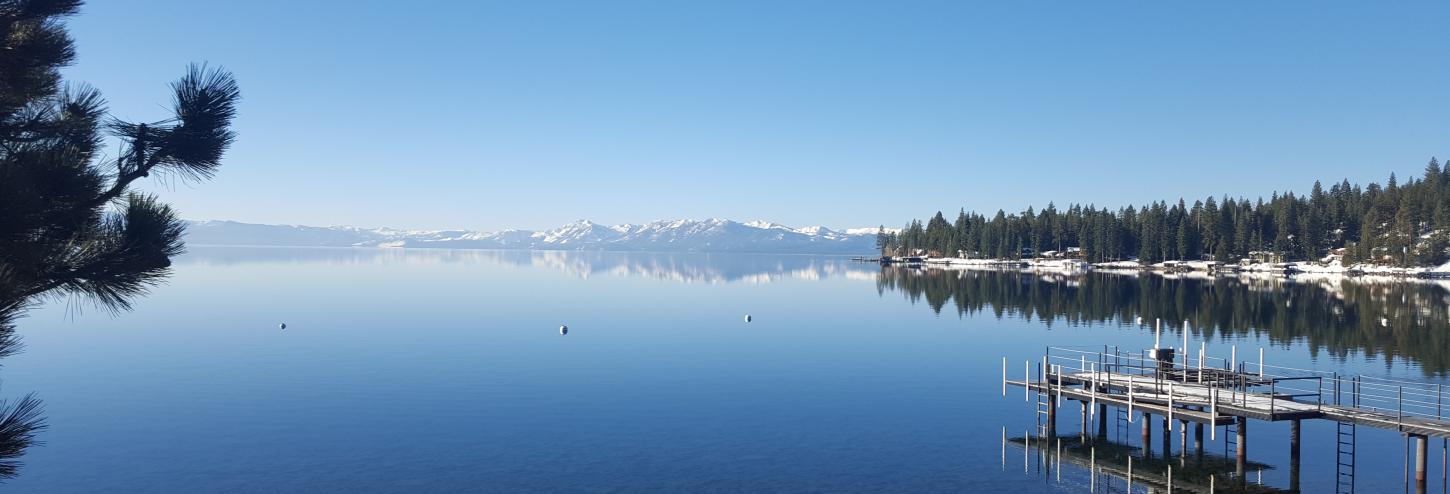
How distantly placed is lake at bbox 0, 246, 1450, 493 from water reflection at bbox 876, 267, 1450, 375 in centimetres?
81

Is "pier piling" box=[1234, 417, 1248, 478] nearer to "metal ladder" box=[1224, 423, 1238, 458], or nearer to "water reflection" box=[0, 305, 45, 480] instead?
"metal ladder" box=[1224, 423, 1238, 458]

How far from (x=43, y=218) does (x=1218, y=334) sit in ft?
288

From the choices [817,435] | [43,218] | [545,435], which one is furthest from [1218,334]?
[43,218]

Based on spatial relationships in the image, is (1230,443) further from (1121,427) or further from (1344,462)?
(1121,427)

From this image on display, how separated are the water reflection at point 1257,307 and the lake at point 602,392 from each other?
81 centimetres

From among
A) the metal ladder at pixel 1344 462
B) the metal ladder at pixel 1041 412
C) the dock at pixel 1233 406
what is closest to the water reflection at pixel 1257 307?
the metal ladder at pixel 1344 462

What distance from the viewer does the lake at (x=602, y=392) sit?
3381 centimetres

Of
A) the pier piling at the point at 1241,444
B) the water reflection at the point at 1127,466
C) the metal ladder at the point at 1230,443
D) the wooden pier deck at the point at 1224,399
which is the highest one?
the wooden pier deck at the point at 1224,399

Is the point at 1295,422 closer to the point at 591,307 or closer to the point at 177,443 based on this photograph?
the point at 177,443

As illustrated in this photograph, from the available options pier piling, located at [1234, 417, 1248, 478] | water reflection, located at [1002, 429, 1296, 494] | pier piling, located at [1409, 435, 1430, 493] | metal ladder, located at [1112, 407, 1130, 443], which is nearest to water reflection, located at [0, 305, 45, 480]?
water reflection, located at [1002, 429, 1296, 494]

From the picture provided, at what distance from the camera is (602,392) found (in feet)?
168

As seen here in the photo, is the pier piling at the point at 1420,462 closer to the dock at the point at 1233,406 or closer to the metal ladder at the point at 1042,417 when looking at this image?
the dock at the point at 1233,406

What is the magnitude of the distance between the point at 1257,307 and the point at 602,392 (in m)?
89.6

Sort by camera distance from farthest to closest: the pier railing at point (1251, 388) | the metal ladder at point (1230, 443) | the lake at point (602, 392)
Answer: the metal ladder at point (1230, 443)
the pier railing at point (1251, 388)
the lake at point (602, 392)
